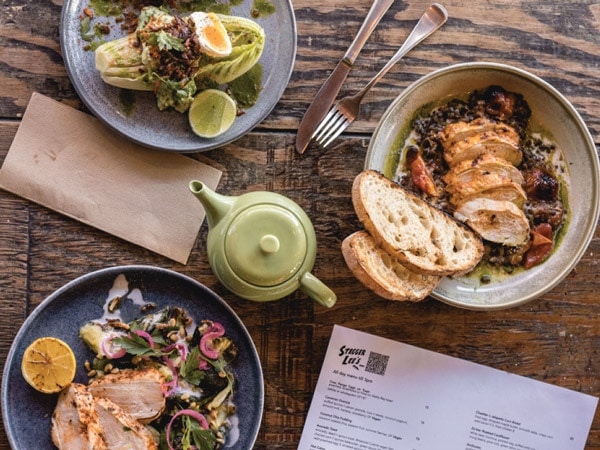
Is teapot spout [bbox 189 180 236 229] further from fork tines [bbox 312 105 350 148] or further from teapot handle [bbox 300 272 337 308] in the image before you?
fork tines [bbox 312 105 350 148]

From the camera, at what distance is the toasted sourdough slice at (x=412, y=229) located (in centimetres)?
179

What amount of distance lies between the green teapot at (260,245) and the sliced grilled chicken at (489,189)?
49 cm

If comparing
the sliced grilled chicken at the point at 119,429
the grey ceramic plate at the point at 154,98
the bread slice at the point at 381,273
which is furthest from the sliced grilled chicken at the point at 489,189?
the sliced grilled chicken at the point at 119,429

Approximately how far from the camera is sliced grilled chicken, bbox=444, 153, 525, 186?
189cm

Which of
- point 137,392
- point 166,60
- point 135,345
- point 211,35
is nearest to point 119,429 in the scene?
point 137,392

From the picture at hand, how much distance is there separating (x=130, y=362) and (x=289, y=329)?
1.61 feet

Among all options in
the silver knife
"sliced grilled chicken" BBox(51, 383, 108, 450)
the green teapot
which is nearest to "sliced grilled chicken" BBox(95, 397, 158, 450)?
"sliced grilled chicken" BBox(51, 383, 108, 450)

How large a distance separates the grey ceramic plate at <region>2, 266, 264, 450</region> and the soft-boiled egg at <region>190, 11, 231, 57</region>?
0.66 meters

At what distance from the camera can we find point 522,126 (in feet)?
6.47

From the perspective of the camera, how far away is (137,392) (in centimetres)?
178

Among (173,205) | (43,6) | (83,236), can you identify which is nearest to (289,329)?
(173,205)

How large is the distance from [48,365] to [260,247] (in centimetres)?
70

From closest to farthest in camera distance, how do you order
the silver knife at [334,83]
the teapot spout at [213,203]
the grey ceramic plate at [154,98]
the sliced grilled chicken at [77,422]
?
the teapot spout at [213,203]
the sliced grilled chicken at [77,422]
the grey ceramic plate at [154,98]
the silver knife at [334,83]

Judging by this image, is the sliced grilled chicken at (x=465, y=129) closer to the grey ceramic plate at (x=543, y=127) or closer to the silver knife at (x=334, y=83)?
the grey ceramic plate at (x=543, y=127)
